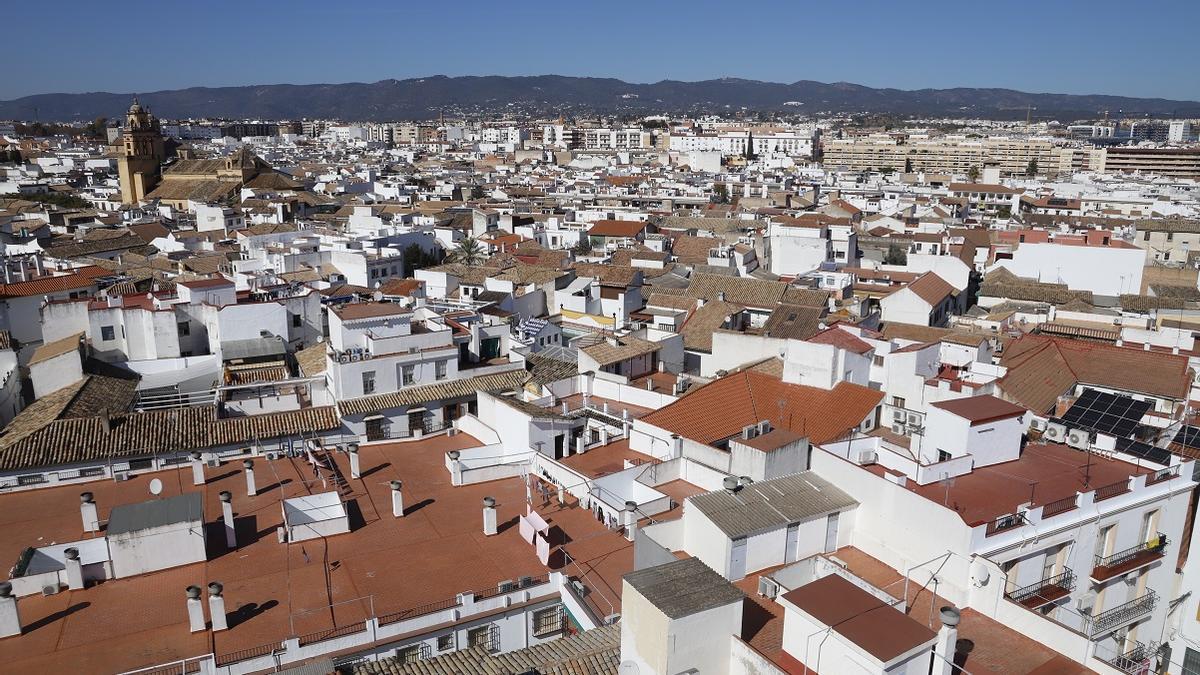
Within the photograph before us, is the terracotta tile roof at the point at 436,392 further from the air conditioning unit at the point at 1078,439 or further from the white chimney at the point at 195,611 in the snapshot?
the air conditioning unit at the point at 1078,439

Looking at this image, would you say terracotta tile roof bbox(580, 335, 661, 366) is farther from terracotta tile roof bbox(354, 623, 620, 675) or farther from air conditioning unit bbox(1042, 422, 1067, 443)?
terracotta tile roof bbox(354, 623, 620, 675)

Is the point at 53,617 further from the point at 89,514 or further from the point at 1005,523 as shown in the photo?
the point at 1005,523

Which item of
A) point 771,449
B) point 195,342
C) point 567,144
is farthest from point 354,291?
point 567,144

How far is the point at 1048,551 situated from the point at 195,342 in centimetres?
2876

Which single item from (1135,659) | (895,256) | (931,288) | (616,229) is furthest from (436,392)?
(895,256)

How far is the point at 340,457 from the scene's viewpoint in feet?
73.4

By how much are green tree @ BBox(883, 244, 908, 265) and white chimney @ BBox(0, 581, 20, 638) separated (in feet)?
154

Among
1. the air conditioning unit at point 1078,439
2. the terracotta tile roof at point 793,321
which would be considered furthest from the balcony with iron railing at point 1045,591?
the terracotta tile roof at point 793,321

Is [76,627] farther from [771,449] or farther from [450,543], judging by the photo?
[771,449]

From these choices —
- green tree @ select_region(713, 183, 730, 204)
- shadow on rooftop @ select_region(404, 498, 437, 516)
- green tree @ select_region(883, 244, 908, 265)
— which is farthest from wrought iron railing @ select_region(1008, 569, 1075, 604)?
green tree @ select_region(713, 183, 730, 204)

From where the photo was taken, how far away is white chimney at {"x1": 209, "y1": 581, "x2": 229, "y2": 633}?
46.7 ft

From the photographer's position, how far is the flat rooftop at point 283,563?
14258mm

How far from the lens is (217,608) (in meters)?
14.3

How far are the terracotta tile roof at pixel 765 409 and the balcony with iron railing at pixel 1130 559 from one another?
20.1 ft
